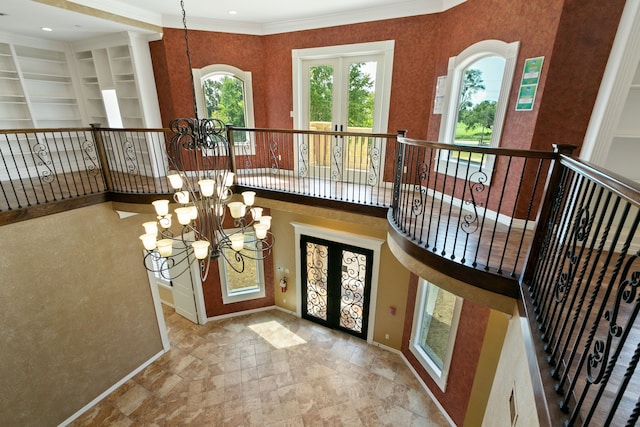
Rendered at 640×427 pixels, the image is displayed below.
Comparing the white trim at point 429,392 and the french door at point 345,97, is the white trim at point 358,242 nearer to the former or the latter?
the white trim at point 429,392

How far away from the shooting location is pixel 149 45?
5238 millimetres

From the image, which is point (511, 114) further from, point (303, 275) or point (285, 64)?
point (303, 275)

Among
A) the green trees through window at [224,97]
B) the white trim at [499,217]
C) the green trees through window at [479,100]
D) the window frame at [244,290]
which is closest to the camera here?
the white trim at [499,217]

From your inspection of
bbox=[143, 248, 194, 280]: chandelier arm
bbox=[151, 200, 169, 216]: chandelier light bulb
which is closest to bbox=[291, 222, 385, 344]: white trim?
bbox=[143, 248, 194, 280]: chandelier arm

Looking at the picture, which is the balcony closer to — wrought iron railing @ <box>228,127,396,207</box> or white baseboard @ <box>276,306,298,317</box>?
wrought iron railing @ <box>228,127,396,207</box>

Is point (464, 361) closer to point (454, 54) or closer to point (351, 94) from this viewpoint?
point (454, 54)

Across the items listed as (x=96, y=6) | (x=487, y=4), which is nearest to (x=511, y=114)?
(x=487, y=4)

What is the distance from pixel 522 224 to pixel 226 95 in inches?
210

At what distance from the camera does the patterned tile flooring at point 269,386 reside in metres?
4.39

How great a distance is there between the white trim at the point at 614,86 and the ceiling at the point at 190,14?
1891mm

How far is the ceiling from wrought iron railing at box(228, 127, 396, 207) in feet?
6.03

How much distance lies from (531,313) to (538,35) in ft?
9.43

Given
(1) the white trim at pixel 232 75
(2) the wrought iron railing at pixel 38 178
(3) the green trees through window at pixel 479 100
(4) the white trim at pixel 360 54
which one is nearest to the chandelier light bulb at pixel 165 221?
(2) the wrought iron railing at pixel 38 178

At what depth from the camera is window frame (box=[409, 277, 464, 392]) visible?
4172mm
